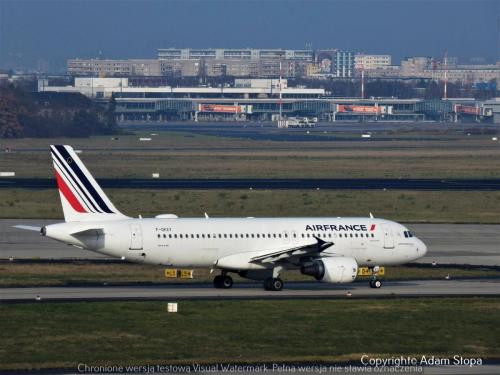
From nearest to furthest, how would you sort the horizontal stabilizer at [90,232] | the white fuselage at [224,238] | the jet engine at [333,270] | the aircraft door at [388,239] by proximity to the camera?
the horizontal stabilizer at [90,232], the white fuselage at [224,238], the jet engine at [333,270], the aircraft door at [388,239]

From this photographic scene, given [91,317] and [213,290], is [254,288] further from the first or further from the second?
[91,317]

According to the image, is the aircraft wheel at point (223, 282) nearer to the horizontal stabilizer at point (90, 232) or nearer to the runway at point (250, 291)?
the runway at point (250, 291)

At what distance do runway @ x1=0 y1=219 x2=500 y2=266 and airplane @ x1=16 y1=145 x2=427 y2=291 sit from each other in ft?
44.5

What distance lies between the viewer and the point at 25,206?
10044cm

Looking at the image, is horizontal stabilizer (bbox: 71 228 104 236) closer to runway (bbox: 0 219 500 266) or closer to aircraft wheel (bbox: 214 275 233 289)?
aircraft wheel (bbox: 214 275 233 289)

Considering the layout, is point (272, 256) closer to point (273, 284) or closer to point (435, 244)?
point (273, 284)

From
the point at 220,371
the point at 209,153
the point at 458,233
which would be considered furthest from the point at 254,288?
the point at 209,153

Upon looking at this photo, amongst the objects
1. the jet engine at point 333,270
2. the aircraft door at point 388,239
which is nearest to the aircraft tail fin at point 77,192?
the jet engine at point 333,270

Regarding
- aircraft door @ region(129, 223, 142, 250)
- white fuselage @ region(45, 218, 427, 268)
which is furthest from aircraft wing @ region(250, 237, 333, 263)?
aircraft door @ region(129, 223, 142, 250)

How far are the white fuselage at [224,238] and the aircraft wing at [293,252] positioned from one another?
1.01m

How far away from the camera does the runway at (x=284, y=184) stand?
11938 cm

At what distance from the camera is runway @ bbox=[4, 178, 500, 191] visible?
4700 inches

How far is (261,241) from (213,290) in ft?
10.8

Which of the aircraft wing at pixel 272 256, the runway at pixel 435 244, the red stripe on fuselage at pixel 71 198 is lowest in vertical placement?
the runway at pixel 435 244
